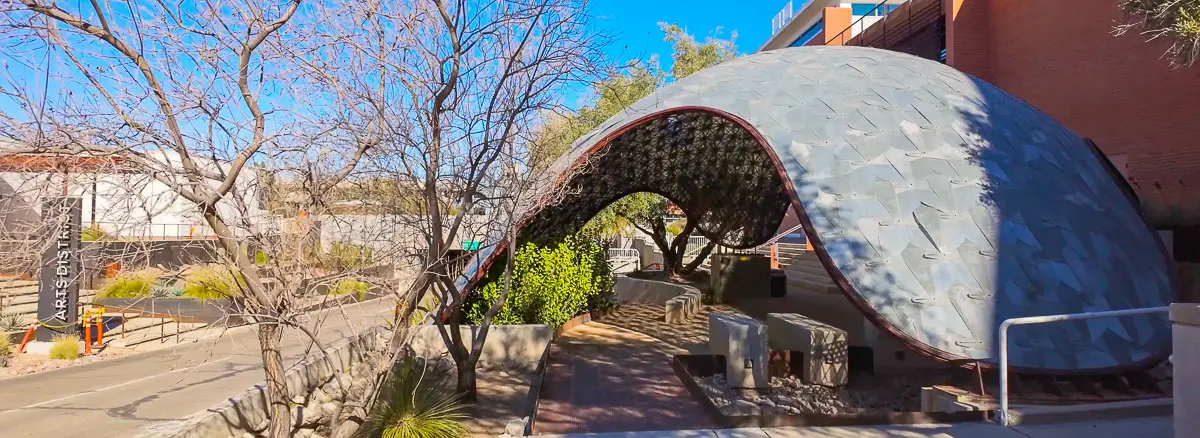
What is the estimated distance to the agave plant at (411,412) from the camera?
7363mm

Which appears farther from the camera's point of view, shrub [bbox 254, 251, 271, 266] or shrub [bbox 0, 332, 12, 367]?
shrub [bbox 0, 332, 12, 367]

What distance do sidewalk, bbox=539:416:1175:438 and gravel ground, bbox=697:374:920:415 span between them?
2.15 m

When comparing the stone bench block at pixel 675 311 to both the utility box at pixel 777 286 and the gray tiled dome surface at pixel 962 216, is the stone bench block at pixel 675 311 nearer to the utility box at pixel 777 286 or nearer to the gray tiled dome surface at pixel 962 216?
the gray tiled dome surface at pixel 962 216

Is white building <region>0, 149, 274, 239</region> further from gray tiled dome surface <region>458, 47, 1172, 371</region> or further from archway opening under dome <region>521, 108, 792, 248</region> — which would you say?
gray tiled dome surface <region>458, 47, 1172, 371</region>

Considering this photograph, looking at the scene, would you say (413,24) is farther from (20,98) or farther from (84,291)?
(84,291)

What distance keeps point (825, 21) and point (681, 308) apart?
22.1 m

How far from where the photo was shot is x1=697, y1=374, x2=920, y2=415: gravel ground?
29.3 feet

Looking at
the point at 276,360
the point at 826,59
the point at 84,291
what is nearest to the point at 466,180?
the point at 276,360

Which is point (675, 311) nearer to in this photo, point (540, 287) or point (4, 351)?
point (540, 287)

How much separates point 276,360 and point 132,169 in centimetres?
195

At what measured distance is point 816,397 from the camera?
964cm

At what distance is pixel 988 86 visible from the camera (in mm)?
11945

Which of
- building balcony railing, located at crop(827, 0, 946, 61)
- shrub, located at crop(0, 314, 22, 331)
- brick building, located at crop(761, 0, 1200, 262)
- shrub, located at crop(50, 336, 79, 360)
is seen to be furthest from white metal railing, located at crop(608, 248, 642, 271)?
shrub, located at crop(0, 314, 22, 331)

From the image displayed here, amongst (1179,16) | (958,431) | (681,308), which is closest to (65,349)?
(681,308)
